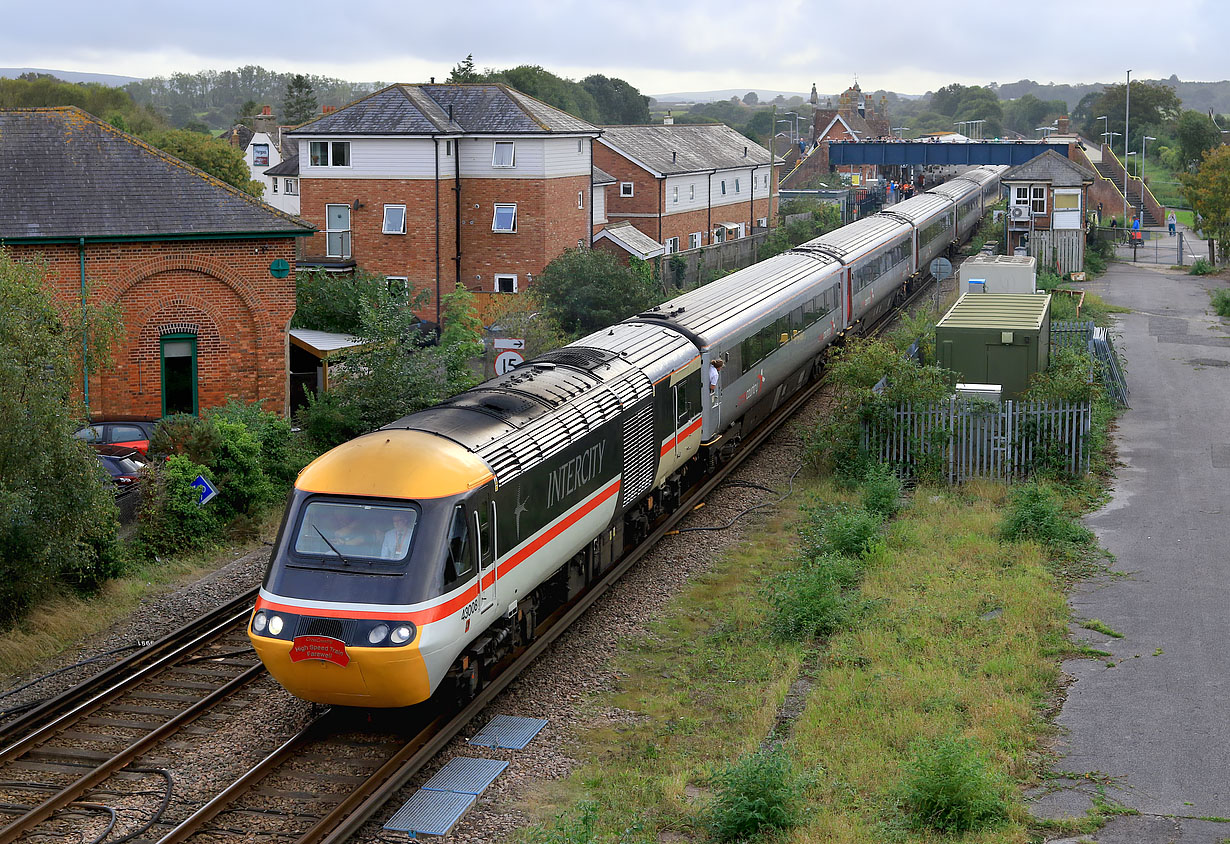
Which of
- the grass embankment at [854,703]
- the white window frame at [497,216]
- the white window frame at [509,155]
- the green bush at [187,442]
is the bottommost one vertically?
the grass embankment at [854,703]

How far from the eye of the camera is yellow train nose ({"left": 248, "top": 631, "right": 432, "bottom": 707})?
1002 cm

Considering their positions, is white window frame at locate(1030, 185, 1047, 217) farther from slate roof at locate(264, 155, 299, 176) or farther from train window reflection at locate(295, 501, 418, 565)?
train window reflection at locate(295, 501, 418, 565)

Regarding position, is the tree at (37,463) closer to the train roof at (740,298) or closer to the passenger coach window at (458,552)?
the passenger coach window at (458,552)

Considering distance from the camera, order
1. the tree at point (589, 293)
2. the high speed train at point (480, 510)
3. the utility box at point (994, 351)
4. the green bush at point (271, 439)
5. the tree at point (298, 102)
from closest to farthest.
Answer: the high speed train at point (480, 510) → the green bush at point (271, 439) → the utility box at point (994, 351) → the tree at point (589, 293) → the tree at point (298, 102)

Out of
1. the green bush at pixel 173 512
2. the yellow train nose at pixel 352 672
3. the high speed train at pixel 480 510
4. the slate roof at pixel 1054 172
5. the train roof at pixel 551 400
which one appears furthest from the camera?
the slate roof at pixel 1054 172

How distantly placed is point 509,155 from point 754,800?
3176cm

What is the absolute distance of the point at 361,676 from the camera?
10.1 metres

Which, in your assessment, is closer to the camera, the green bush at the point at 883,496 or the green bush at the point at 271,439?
the green bush at the point at 883,496

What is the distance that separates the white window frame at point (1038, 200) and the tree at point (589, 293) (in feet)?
66.2

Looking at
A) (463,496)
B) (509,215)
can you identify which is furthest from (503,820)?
(509,215)

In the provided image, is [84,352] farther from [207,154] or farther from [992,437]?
[207,154]

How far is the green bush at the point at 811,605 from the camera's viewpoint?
13516mm

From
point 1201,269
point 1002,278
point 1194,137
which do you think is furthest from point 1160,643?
point 1194,137

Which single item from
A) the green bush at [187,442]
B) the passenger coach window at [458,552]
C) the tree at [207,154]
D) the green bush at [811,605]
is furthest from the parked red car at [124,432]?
the tree at [207,154]
